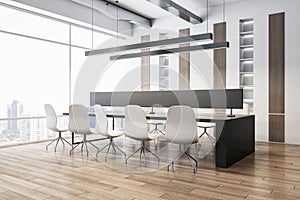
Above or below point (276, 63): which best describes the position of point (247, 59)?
above

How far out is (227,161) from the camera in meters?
3.72

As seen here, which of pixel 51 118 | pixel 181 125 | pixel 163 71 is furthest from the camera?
pixel 163 71

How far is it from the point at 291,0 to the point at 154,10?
3.18 m

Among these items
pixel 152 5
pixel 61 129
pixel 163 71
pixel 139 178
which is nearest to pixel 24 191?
pixel 139 178

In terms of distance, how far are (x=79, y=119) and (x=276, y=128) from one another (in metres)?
4.18

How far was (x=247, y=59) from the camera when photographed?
633 cm

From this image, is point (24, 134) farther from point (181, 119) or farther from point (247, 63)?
point (247, 63)

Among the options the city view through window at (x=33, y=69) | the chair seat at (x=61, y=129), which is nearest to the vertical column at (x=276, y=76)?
the chair seat at (x=61, y=129)

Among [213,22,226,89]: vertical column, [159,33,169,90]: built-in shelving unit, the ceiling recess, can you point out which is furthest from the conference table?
[159,33,169,90]: built-in shelving unit

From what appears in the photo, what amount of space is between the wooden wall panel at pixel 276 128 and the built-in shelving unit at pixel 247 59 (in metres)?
0.57

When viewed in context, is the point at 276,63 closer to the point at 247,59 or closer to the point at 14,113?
the point at 247,59

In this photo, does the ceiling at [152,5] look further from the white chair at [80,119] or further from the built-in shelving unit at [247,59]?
the white chair at [80,119]

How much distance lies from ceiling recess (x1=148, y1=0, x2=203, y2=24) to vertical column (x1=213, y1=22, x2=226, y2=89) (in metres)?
0.57

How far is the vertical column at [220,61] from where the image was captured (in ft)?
21.6
